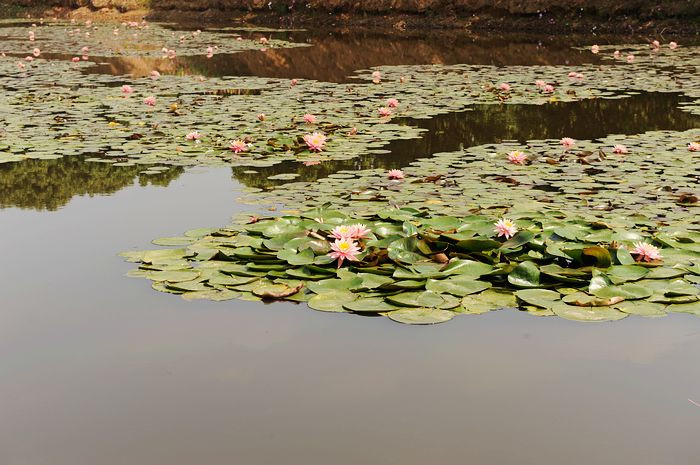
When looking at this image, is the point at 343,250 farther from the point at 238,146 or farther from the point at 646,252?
the point at 238,146

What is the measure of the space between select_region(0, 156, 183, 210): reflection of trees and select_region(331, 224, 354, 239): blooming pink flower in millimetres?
1940

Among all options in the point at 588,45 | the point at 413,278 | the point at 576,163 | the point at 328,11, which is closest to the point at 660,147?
the point at 576,163

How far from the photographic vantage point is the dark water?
2139 millimetres

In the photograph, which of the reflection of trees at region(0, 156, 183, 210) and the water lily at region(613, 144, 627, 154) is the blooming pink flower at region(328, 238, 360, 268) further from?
the water lily at region(613, 144, 627, 154)

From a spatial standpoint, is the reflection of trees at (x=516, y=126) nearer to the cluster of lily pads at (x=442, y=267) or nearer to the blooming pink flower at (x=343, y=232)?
the cluster of lily pads at (x=442, y=267)

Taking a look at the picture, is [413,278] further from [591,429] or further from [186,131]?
[186,131]

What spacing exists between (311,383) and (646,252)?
156 centimetres

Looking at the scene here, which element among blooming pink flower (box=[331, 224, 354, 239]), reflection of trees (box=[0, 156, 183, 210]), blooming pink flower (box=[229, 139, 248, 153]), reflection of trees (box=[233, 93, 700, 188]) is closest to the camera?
blooming pink flower (box=[331, 224, 354, 239])

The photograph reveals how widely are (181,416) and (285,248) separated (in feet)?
4.29

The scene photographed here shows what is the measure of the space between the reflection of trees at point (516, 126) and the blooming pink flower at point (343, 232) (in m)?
1.54

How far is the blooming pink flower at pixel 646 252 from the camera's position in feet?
10.9

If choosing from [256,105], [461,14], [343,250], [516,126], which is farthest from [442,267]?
[461,14]

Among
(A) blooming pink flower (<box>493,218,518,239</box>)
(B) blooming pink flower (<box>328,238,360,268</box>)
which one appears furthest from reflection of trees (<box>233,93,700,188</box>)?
(A) blooming pink flower (<box>493,218,518,239</box>)

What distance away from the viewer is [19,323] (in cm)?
301
